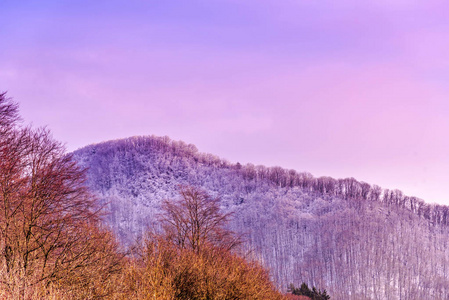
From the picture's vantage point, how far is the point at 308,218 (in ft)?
506

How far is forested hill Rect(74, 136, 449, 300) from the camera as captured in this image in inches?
4712

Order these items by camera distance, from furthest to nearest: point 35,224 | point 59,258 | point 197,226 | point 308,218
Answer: point 308,218
point 197,226
point 35,224
point 59,258

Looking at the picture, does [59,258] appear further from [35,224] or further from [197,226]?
[197,226]

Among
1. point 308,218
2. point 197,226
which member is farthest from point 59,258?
point 308,218

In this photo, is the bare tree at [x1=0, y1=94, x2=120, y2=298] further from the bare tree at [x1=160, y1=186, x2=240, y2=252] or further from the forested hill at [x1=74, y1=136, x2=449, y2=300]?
the forested hill at [x1=74, y1=136, x2=449, y2=300]

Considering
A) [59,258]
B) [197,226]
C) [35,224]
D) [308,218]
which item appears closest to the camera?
[59,258]

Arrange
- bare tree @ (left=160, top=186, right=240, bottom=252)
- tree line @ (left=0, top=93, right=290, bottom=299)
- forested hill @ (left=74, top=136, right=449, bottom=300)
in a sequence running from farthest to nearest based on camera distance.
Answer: forested hill @ (left=74, top=136, right=449, bottom=300) < bare tree @ (left=160, top=186, right=240, bottom=252) < tree line @ (left=0, top=93, right=290, bottom=299)

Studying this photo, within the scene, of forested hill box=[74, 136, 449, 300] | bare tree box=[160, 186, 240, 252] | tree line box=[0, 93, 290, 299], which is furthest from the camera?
forested hill box=[74, 136, 449, 300]

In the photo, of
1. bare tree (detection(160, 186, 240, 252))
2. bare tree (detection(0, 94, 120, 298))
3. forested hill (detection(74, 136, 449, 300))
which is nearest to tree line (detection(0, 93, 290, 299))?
bare tree (detection(0, 94, 120, 298))

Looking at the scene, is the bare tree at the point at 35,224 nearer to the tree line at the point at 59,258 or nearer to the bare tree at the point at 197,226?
the tree line at the point at 59,258

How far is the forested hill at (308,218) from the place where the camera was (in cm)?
11969

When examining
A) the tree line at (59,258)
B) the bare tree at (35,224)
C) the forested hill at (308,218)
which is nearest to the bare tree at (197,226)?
the tree line at (59,258)

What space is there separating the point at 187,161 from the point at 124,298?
178220 mm

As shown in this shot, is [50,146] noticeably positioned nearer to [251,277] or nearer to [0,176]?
[0,176]
